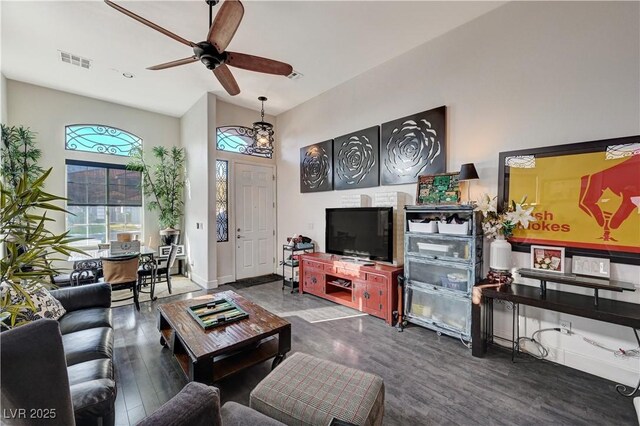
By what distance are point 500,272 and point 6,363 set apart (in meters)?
3.37

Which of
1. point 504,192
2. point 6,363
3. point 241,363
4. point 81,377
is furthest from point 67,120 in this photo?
point 504,192

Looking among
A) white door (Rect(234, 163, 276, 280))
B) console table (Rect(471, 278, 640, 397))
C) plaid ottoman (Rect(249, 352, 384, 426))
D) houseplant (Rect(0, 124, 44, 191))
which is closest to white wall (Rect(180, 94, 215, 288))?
white door (Rect(234, 163, 276, 280))

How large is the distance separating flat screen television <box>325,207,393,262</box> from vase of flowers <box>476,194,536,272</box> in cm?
113

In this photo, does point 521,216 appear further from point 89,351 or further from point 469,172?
point 89,351

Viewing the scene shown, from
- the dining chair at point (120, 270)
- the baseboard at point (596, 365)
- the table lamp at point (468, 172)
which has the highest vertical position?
the table lamp at point (468, 172)

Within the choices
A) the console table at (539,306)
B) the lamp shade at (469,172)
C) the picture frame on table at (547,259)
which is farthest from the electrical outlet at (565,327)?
the lamp shade at (469,172)

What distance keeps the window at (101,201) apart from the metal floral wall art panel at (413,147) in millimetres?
5234

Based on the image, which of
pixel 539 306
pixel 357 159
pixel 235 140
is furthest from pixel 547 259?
pixel 235 140

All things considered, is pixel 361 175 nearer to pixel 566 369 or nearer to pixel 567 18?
pixel 567 18

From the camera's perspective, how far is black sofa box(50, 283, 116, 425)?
1324 millimetres

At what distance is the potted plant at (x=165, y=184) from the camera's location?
5531 millimetres

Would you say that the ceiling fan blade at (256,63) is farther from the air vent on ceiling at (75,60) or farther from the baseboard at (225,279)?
the baseboard at (225,279)

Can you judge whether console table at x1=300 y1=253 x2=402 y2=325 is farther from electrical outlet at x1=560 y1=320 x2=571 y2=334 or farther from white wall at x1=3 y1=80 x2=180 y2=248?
white wall at x1=3 y1=80 x2=180 y2=248

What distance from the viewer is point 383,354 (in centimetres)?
263
